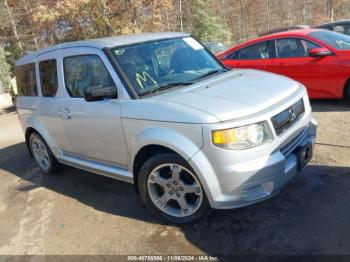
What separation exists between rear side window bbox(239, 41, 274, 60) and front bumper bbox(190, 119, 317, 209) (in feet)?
15.0

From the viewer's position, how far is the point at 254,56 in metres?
7.75

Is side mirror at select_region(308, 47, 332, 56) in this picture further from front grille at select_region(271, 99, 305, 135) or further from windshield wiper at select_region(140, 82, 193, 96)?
windshield wiper at select_region(140, 82, 193, 96)

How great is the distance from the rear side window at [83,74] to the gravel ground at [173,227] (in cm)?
139

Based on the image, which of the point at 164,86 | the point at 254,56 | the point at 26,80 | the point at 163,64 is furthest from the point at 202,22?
the point at 164,86

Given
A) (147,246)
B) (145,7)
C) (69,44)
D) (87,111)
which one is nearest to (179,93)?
(87,111)

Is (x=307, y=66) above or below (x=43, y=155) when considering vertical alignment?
above

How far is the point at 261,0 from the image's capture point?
5103 cm

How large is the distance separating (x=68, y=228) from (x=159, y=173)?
128 cm

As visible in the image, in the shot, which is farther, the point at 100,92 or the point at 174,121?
the point at 100,92

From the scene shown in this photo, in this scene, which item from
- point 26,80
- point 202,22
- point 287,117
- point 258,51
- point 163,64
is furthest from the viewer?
point 202,22

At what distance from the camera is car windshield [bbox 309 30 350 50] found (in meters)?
6.78

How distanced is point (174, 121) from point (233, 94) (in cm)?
65

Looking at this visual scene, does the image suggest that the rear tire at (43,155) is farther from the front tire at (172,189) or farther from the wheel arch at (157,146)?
the front tire at (172,189)

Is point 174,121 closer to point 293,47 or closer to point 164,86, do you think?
point 164,86
